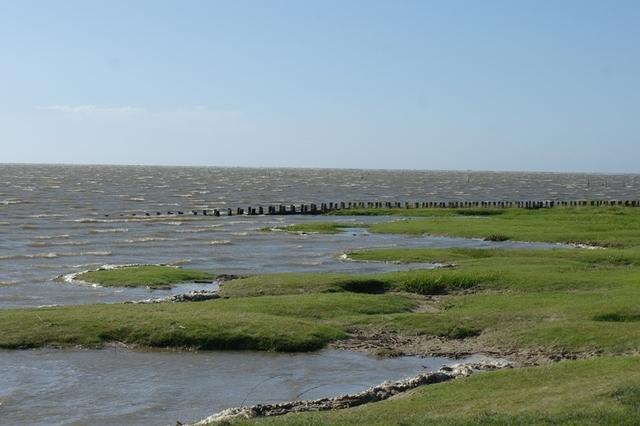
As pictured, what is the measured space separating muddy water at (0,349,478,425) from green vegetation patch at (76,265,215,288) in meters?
14.1

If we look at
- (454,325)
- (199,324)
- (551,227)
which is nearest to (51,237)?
(551,227)

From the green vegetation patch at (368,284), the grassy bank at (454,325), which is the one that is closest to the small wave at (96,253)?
the grassy bank at (454,325)

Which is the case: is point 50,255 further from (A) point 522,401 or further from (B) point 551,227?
(A) point 522,401

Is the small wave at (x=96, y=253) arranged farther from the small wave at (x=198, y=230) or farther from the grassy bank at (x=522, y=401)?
the grassy bank at (x=522, y=401)

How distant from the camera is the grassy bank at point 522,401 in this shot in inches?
573

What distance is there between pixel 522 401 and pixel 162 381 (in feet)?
29.6

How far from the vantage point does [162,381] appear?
70.2 ft

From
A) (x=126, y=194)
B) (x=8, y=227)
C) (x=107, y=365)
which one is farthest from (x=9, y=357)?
(x=126, y=194)

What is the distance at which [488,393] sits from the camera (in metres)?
17.3

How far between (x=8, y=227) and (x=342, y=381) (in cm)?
6067

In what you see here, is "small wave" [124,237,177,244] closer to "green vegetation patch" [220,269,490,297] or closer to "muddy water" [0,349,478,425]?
"green vegetation patch" [220,269,490,297]

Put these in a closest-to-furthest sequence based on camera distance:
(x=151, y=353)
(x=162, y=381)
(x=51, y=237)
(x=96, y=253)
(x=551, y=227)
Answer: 1. (x=162, y=381)
2. (x=151, y=353)
3. (x=96, y=253)
4. (x=551, y=227)
5. (x=51, y=237)

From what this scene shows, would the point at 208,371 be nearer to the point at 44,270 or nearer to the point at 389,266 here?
the point at 389,266

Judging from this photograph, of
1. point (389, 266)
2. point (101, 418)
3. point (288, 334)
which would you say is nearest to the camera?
point (101, 418)
